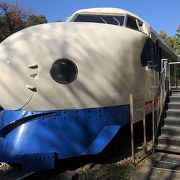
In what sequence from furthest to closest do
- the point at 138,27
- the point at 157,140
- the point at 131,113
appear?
the point at 138,27, the point at 157,140, the point at 131,113

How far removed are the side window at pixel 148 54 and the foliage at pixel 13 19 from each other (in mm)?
31781

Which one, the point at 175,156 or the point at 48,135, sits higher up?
the point at 48,135

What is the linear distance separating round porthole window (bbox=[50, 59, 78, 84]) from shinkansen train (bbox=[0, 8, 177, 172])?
18 millimetres

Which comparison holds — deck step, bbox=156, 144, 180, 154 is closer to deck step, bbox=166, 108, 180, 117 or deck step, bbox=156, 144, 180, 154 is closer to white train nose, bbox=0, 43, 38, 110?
deck step, bbox=166, 108, 180, 117

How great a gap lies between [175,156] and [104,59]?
2649 millimetres

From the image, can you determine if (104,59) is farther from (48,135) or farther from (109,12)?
(109,12)

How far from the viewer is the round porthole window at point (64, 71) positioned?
673 centimetres

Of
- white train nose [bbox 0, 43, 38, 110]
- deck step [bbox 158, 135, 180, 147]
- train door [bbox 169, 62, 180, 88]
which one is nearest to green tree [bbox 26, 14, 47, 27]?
train door [bbox 169, 62, 180, 88]

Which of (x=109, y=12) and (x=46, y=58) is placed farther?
(x=109, y=12)

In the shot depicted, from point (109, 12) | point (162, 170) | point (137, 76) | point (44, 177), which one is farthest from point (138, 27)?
point (44, 177)

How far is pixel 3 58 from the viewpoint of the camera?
22.2ft

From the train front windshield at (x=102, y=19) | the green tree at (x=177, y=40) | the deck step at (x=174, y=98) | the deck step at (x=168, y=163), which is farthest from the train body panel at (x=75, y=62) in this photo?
the green tree at (x=177, y=40)

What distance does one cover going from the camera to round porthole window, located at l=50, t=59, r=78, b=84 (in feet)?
22.1

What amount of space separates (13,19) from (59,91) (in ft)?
122
